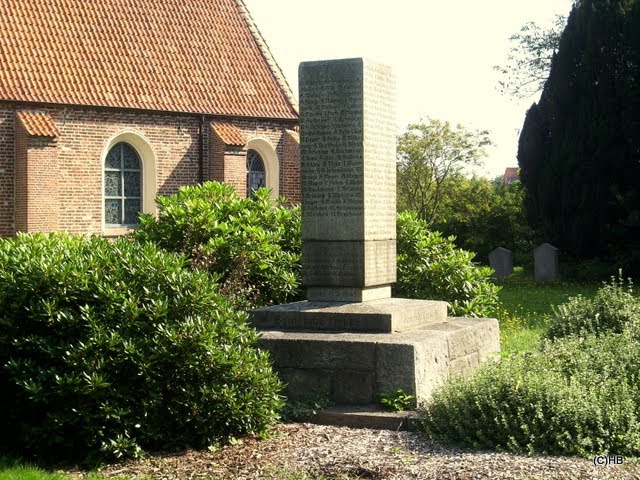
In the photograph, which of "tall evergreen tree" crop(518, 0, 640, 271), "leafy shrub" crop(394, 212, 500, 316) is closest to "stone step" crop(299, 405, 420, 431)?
"leafy shrub" crop(394, 212, 500, 316)

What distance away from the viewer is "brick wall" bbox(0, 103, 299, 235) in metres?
21.4

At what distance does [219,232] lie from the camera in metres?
10.9

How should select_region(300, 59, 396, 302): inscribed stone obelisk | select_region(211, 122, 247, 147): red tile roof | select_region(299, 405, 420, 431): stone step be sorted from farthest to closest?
select_region(211, 122, 247, 147): red tile roof, select_region(300, 59, 396, 302): inscribed stone obelisk, select_region(299, 405, 420, 431): stone step

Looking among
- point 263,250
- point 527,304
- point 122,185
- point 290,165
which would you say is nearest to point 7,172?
point 122,185

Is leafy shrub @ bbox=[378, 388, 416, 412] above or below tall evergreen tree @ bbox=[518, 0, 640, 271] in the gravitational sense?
below

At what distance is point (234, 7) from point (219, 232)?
1811cm

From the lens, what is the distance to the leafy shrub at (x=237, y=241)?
34.4 feet

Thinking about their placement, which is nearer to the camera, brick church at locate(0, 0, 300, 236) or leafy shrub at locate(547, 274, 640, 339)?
leafy shrub at locate(547, 274, 640, 339)

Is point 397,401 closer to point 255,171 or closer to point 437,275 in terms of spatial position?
point 437,275

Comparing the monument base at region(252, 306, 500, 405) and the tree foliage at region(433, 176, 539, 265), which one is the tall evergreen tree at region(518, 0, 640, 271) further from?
the monument base at region(252, 306, 500, 405)

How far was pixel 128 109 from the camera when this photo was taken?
76.0 ft

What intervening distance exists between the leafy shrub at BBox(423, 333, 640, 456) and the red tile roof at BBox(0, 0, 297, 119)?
54.9 ft

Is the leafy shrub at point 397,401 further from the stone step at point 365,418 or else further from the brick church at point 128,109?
the brick church at point 128,109

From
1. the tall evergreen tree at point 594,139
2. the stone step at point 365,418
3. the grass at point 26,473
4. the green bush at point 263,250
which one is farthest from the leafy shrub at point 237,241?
the tall evergreen tree at point 594,139
